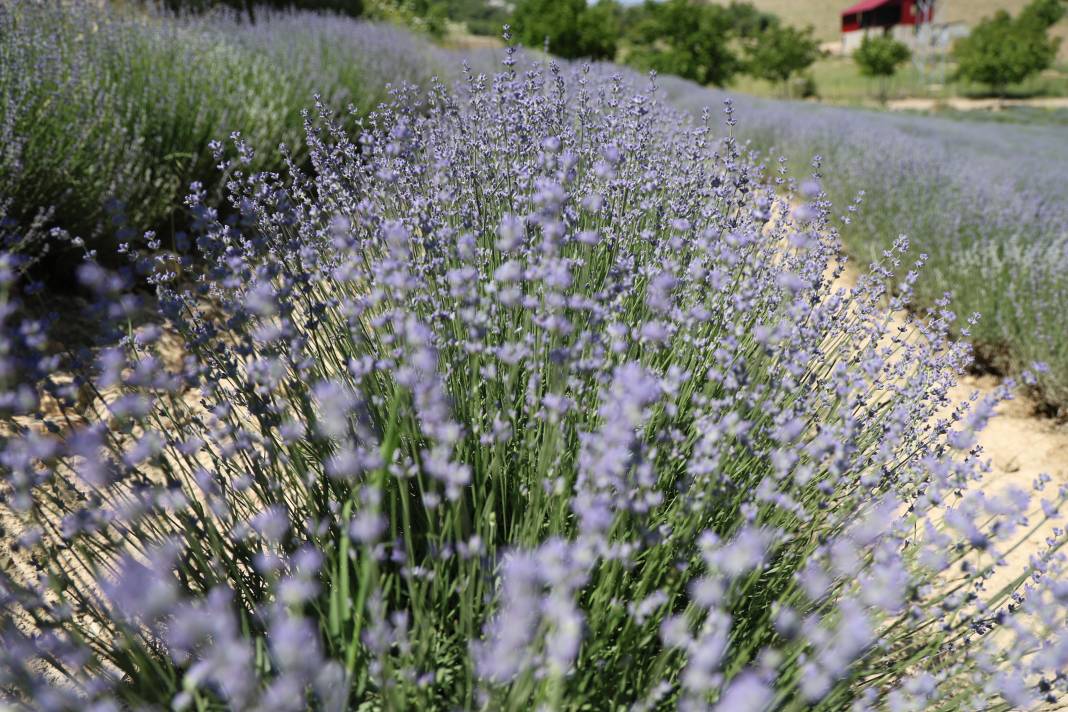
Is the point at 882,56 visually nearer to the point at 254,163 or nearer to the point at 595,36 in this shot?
the point at 595,36

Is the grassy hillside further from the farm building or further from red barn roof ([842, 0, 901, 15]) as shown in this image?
red barn roof ([842, 0, 901, 15])

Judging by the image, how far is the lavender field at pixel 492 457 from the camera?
1067 millimetres

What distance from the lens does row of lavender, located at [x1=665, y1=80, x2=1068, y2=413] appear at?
4.09 metres

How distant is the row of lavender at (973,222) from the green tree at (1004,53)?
23431mm

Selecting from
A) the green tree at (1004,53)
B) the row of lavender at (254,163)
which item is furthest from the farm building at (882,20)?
the row of lavender at (254,163)

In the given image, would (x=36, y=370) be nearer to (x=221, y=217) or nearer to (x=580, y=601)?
(x=580, y=601)

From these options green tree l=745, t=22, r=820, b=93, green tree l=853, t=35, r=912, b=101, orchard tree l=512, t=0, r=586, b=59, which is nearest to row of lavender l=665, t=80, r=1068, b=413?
orchard tree l=512, t=0, r=586, b=59

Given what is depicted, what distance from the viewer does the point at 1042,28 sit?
31.6 metres

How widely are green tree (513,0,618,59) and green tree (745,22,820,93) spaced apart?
28.7 ft

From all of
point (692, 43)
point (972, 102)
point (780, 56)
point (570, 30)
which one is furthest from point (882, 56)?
point (570, 30)

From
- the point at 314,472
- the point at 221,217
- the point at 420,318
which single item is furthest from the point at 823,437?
the point at 221,217

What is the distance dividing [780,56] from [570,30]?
12.5m

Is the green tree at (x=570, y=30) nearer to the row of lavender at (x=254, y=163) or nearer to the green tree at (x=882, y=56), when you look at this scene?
the green tree at (x=882, y=56)

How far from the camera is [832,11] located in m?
59.8
